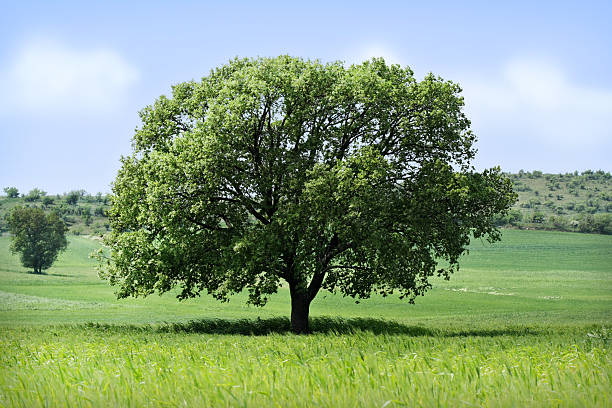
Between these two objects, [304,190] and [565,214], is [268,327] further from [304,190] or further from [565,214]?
[565,214]

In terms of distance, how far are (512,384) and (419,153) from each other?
19498 mm

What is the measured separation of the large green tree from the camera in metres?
22.2

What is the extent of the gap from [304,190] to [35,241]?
290 feet

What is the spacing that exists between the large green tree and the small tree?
3082 inches

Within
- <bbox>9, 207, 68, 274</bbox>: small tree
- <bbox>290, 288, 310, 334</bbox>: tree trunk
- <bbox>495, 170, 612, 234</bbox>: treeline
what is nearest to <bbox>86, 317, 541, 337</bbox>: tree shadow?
<bbox>290, 288, 310, 334</bbox>: tree trunk

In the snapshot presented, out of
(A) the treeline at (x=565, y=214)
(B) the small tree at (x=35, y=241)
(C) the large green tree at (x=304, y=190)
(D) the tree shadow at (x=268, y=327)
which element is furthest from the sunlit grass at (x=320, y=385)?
(A) the treeline at (x=565, y=214)

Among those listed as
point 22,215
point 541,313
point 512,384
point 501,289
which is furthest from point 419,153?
point 22,215

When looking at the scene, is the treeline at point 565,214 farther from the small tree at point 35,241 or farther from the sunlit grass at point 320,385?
the sunlit grass at point 320,385

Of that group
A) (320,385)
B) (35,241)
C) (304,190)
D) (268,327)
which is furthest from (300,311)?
(35,241)

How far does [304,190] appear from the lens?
858 inches

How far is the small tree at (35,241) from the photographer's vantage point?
9469 centimetres

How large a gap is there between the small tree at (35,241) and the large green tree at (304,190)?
257ft

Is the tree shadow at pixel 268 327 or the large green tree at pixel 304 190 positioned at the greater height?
the large green tree at pixel 304 190

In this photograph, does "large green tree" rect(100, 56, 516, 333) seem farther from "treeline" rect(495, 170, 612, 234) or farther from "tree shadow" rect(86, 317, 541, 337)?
"treeline" rect(495, 170, 612, 234)
